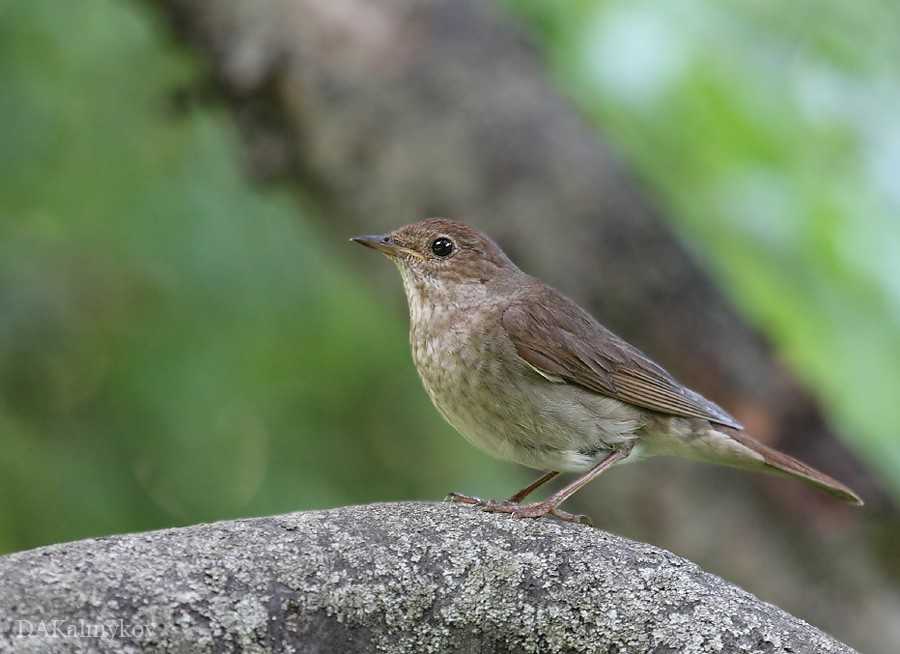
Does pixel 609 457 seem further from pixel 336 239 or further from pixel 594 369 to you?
pixel 336 239

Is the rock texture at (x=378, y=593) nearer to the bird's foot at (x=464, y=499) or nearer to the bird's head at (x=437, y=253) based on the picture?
the bird's foot at (x=464, y=499)

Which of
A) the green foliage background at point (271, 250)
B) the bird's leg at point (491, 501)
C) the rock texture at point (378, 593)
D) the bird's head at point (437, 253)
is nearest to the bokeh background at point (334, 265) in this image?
the green foliage background at point (271, 250)

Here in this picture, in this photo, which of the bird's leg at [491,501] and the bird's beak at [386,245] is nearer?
the bird's leg at [491,501]

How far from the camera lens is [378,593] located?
266cm

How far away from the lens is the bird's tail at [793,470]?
14.9 feet

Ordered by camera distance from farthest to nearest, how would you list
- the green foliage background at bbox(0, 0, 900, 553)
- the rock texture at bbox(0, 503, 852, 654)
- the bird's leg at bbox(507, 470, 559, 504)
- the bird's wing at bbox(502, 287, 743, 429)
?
1. the green foliage background at bbox(0, 0, 900, 553)
2. the bird's wing at bbox(502, 287, 743, 429)
3. the bird's leg at bbox(507, 470, 559, 504)
4. the rock texture at bbox(0, 503, 852, 654)

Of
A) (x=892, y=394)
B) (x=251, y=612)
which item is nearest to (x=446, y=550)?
(x=251, y=612)

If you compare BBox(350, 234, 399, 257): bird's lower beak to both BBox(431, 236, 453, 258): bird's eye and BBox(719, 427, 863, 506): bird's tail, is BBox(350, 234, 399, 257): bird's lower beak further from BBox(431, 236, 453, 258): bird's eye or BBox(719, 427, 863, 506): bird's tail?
BBox(719, 427, 863, 506): bird's tail

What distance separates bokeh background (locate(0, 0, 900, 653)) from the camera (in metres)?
6.03

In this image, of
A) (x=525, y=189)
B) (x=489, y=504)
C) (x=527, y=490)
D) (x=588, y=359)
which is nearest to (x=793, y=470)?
(x=588, y=359)

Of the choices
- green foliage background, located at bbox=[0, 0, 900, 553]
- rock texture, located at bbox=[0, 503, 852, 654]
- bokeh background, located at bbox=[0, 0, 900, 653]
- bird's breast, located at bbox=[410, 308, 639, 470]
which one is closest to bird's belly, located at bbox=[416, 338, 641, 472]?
bird's breast, located at bbox=[410, 308, 639, 470]

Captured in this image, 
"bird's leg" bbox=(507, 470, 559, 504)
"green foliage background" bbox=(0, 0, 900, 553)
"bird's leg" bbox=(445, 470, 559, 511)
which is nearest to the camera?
"bird's leg" bbox=(445, 470, 559, 511)

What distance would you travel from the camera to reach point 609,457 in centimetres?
448

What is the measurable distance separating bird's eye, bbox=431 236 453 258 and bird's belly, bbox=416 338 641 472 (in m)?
0.64
